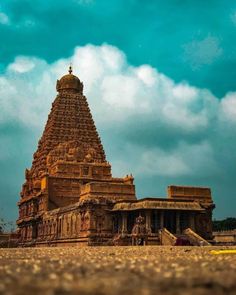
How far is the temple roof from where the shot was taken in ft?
195

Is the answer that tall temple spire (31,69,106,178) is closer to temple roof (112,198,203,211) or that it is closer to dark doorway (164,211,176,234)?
temple roof (112,198,203,211)

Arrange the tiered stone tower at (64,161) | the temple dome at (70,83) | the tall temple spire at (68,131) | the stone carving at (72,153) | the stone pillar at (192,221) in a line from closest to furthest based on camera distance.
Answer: the stone pillar at (192,221)
the tiered stone tower at (64,161)
the stone carving at (72,153)
the tall temple spire at (68,131)
the temple dome at (70,83)

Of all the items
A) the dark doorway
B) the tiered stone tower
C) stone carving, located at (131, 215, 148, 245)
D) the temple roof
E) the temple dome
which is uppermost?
the temple dome

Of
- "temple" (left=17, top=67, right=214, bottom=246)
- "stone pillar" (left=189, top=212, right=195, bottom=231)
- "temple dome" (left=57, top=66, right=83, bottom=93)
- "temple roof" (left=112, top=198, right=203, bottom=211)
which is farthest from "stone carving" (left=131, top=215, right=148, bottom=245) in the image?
"temple dome" (left=57, top=66, right=83, bottom=93)

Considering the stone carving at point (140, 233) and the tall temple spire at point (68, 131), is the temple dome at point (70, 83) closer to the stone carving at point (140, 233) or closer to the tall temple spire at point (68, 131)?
the tall temple spire at point (68, 131)

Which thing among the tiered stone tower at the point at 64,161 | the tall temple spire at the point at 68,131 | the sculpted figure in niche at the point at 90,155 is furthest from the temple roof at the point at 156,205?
the tall temple spire at the point at 68,131

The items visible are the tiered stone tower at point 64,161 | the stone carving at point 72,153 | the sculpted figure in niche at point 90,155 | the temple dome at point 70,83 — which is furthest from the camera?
the temple dome at point 70,83

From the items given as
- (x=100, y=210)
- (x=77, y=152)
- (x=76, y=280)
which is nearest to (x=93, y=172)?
(x=77, y=152)

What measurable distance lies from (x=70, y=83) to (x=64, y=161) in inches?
913

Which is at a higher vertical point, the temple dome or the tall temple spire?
the temple dome

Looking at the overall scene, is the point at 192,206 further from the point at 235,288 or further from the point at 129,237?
the point at 235,288

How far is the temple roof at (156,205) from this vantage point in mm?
59344

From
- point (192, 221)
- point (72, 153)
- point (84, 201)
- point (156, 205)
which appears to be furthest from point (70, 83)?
point (192, 221)

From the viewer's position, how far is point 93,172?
8794cm
